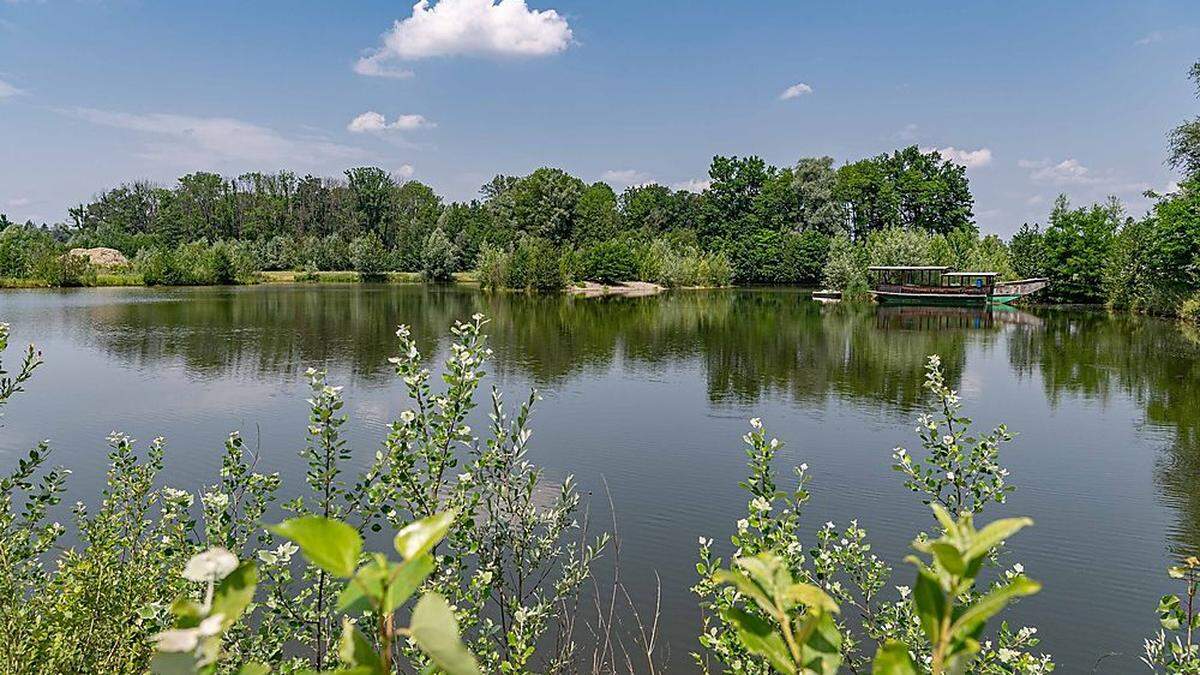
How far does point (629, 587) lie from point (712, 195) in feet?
259

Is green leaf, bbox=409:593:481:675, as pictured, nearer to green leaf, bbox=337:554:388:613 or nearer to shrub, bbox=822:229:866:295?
green leaf, bbox=337:554:388:613

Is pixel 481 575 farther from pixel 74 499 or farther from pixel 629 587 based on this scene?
pixel 74 499

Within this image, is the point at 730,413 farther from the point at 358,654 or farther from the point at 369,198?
the point at 369,198

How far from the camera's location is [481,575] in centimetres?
372

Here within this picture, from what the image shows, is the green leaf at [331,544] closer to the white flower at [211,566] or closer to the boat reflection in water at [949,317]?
the white flower at [211,566]

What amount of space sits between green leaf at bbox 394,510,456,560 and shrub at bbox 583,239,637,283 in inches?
2639

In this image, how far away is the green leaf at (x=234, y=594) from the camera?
2.05 feet

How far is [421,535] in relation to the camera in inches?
26.4

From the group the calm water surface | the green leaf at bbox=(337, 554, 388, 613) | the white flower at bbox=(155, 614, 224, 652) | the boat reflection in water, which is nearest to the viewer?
the white flower at bbox=(155, 614, 224, 652)

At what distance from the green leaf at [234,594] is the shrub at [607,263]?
220 ft

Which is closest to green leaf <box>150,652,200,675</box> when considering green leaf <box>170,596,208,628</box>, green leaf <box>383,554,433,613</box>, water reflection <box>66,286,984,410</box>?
green leaf <box>170,596,208,628</box>

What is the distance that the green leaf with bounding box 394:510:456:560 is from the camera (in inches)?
→ 26.0

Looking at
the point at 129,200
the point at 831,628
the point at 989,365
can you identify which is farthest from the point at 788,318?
the point at 129,200

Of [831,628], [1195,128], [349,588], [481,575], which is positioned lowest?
[481,575]
